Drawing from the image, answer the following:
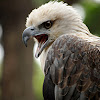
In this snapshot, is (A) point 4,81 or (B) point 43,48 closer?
(B) point 43,48

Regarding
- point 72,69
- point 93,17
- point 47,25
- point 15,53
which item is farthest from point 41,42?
point 93,17

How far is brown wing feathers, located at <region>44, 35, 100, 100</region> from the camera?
3.29 meters

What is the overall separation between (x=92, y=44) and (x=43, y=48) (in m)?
0.87

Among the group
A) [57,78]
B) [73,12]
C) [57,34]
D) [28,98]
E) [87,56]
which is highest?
[73,12]

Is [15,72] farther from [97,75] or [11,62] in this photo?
[97,75]

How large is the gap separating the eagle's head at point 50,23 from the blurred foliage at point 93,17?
27.1 ft

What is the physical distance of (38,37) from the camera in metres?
4.28

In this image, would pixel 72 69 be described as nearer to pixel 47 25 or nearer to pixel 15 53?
pixel 47 25

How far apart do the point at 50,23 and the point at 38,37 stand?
0.35 meters

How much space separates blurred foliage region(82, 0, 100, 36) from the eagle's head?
8.26 metres

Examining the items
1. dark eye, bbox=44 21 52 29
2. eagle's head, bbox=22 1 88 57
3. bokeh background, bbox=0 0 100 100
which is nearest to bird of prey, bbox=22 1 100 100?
eagle's head, bbox=22 1 88 57

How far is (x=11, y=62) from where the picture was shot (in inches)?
358

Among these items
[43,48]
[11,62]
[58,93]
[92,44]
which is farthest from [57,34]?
[11,62]

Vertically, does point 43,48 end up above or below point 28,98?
above
